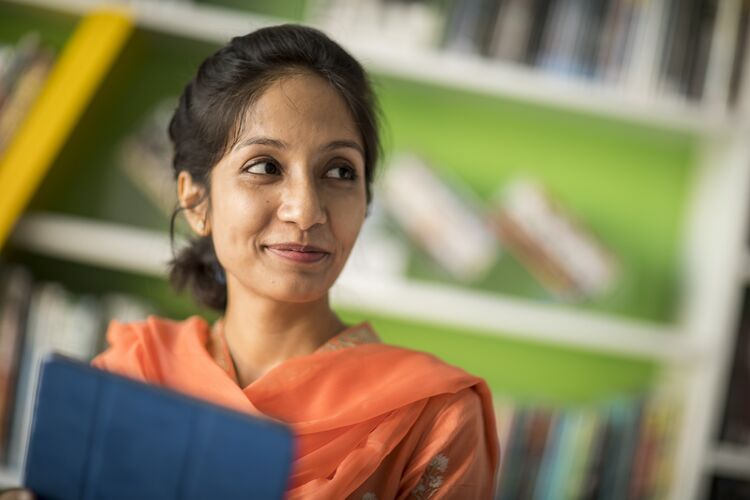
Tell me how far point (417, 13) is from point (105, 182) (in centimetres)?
88

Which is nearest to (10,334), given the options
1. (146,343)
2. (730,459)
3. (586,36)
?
(146,343)

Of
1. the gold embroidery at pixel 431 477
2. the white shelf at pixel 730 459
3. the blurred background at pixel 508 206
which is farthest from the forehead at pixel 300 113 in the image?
the white shelf at pixel 730 459

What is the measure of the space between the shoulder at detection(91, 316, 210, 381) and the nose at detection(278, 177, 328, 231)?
0.80 feet

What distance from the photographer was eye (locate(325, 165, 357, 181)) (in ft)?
3.34

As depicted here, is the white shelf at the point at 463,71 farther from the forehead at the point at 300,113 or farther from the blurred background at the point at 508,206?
the forehead at the point at 300,113

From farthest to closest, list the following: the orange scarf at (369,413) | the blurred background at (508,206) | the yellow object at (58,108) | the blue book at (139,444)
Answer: the blurred background at (508,206) → the yellow object at (58,108) → the orange scarf at (369,413) → the blue book at (139,444)

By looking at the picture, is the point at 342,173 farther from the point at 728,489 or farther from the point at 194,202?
the point at 728,489

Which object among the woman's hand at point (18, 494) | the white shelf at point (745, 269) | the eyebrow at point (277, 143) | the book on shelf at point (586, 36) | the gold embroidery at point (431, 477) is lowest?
the woman's hand at point (18, 494)

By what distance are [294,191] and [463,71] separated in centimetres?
101

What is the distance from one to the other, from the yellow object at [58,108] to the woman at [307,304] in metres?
0.80

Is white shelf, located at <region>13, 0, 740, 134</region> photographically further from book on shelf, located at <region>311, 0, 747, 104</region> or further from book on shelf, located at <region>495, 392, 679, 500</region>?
book on shelf, located at <region>495, 392, 679, 500</region>

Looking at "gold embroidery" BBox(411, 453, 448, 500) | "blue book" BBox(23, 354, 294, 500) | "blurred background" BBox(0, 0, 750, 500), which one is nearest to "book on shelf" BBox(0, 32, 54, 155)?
"blurred background" BBox(0, 0, 750, 500)

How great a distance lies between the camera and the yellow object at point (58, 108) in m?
1.77

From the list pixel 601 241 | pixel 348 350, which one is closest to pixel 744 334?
pixel 601 241
